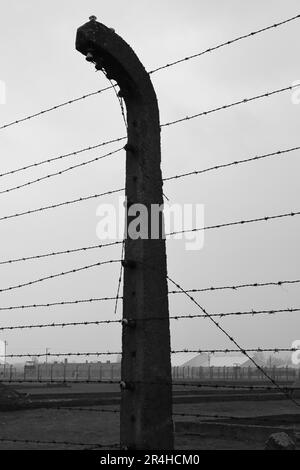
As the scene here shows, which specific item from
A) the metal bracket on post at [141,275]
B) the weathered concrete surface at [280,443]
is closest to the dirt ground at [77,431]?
the weathered concrete surface at [280,443]

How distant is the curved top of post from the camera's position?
434cm

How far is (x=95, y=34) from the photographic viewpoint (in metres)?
4.33

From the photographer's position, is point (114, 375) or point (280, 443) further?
point (114, 375)

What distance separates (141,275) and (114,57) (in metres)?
1.75

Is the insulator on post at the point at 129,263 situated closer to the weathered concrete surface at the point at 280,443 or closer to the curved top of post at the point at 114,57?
the curved top of post at the point at 114,57

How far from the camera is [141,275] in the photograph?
165 inches

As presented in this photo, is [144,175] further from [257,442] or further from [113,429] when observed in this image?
[113,429]

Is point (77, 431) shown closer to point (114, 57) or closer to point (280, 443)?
point (280, 443)

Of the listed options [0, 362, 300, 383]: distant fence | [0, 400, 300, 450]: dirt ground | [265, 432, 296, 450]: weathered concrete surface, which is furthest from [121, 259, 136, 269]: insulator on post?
[0, 362, 300, 383]: distant fence

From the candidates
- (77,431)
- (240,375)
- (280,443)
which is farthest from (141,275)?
(240,375)

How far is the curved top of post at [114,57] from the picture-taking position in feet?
14.2
